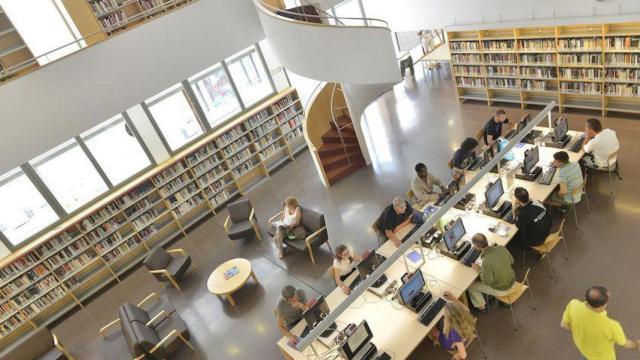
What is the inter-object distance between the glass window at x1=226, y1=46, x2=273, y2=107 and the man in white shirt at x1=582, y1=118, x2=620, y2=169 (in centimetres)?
688

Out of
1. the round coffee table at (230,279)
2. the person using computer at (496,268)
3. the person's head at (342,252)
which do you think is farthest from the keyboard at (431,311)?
the round coffee table at (230,279)

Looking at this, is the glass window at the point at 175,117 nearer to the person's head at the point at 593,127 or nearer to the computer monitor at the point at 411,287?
the computer monitor at the point at 411,287

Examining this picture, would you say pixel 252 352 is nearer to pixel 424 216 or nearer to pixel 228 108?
pixel 424 216

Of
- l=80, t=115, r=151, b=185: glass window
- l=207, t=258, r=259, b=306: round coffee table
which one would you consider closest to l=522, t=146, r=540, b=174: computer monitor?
l=207, t=258, r=259, b=306: round coffee table

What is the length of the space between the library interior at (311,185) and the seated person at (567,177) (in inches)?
1.1

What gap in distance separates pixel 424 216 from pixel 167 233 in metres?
5.80

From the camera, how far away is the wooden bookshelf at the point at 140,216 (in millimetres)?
7613

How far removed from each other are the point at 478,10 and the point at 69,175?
8.91 metres

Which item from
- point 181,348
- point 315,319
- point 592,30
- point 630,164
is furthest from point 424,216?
point 592,30

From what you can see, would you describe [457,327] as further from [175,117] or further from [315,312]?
[175,117]

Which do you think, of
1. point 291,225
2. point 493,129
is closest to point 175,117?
point 291,225

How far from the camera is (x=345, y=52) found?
A: 607 cm

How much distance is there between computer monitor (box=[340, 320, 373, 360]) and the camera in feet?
14.1

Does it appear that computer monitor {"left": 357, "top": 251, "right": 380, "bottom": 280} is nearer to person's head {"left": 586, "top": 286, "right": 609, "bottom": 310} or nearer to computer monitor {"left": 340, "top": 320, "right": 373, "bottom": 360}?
computer monitor {"left": 340, "top": 320, "right": 373, "bottom": 360}
